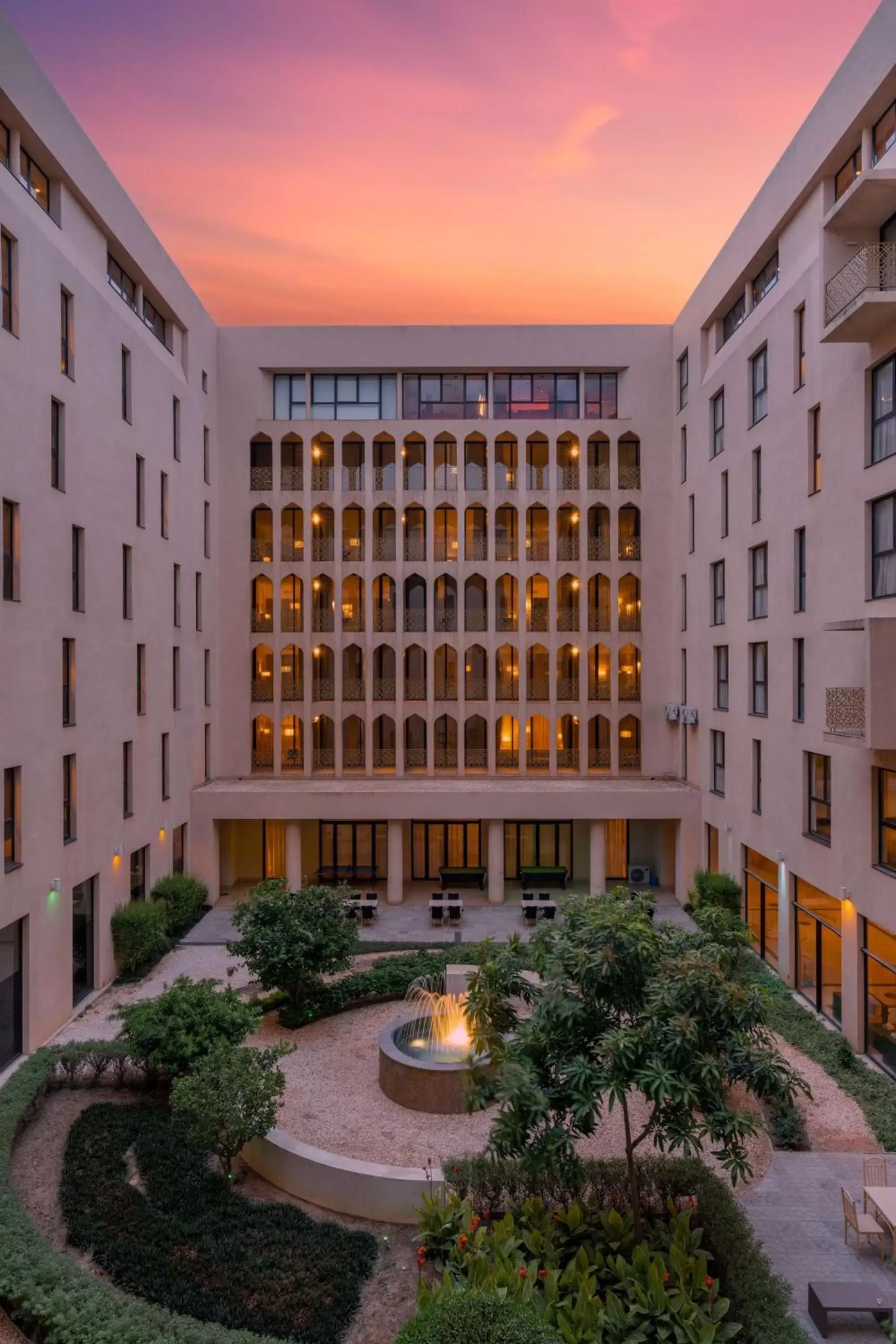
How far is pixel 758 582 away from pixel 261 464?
59.0ft

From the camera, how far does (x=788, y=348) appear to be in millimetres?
17828

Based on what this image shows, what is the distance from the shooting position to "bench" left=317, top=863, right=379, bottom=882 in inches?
1070

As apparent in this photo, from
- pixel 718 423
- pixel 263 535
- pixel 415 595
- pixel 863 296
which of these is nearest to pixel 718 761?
pixel 718 423

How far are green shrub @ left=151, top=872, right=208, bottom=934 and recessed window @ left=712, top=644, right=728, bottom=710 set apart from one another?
1596 centimetres

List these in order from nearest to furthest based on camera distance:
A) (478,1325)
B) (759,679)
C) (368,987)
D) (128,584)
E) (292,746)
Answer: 1. (478,1325)
2. (368,987)
3. (128,584)
4. (759,679)
5. (292,746)

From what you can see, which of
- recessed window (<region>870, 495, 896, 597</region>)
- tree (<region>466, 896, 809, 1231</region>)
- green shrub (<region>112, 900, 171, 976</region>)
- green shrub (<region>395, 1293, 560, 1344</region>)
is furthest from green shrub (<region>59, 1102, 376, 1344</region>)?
recessed window (<region>870, 495, 896, 597</region>)

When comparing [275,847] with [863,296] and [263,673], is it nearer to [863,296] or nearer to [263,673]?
[263,673]

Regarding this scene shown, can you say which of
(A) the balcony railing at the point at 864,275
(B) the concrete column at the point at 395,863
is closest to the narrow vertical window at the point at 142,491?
(B) the concrete column at the point at 395,863

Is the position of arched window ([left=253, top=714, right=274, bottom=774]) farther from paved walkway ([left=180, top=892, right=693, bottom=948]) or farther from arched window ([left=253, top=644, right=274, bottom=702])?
paved walkway ([left=180, top=892, right=693, bottom=948])

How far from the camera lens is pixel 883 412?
13969 millimetres

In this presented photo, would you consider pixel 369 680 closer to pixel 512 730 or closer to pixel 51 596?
pixel 512 730

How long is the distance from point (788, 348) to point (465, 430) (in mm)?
12447

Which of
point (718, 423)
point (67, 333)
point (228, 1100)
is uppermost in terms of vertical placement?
point (718, 423)

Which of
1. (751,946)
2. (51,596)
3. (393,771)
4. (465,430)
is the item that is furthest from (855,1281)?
(465,430)
